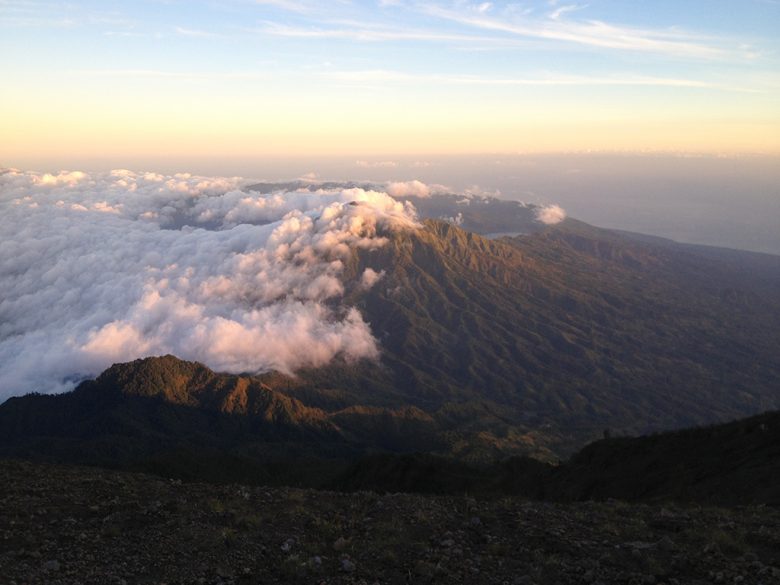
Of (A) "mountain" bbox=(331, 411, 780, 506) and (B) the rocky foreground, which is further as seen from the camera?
(A) "mountain" bbox=(331, 411, 780, 506)

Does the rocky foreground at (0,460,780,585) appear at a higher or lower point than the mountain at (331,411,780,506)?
higher

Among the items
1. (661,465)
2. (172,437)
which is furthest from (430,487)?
(172,437)

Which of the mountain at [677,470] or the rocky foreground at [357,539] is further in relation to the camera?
the mountain at [677,470]

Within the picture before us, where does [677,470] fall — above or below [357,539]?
below

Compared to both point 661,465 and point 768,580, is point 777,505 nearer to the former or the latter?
point 768,580

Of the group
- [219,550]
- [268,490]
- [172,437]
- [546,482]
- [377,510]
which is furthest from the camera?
[172,437]

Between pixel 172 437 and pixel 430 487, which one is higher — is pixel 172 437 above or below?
below

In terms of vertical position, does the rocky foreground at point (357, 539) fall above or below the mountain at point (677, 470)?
above

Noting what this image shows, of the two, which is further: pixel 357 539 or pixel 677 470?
pixel 677 470
